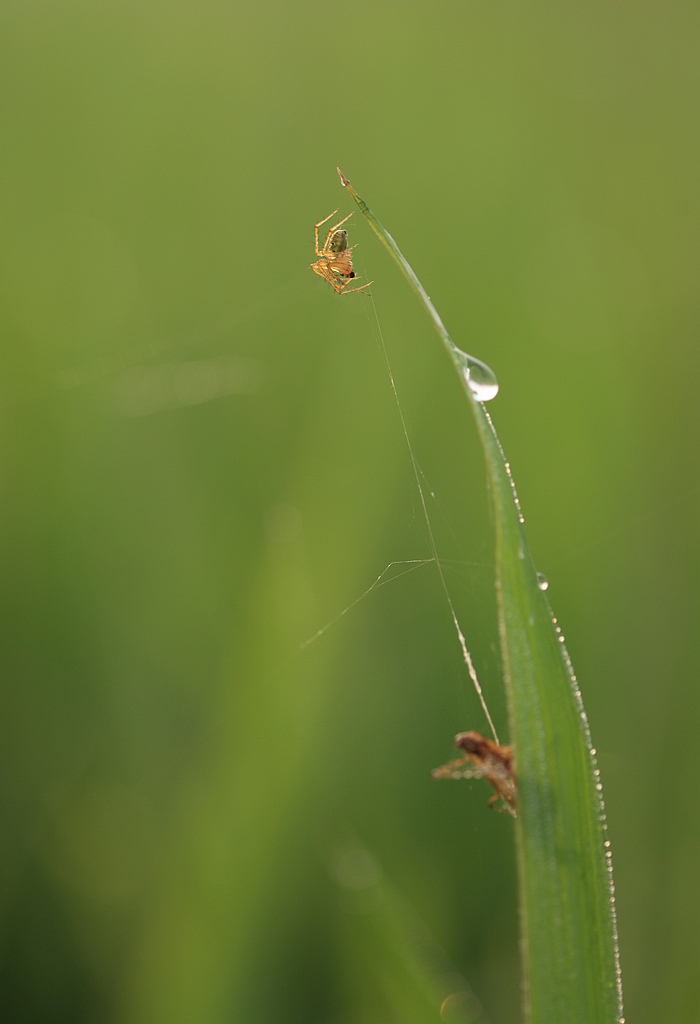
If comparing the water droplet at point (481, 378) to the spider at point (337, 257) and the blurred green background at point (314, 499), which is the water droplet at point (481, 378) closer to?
the blurred green background at point (314, 499)

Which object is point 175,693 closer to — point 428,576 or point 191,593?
point 191,593

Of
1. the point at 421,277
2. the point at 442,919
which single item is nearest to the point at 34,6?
the point at 421,277

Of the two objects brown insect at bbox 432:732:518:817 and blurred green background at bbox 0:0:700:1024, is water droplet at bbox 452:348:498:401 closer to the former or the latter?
brown insect at bbox 432:732:518:817

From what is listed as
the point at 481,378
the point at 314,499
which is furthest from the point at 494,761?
the point at 314,499

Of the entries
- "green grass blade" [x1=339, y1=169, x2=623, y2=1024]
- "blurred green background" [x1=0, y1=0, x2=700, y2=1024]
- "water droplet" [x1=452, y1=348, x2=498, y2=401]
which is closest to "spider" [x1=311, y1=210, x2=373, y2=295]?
"blurred green background" [x1=0, y1=0, x2=700, y2=1024]

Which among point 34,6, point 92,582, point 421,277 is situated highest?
point 34,6

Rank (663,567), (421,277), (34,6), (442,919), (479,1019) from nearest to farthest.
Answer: (479,1019) → (442,919) → (663,567) → (421,277) → (34,6)
